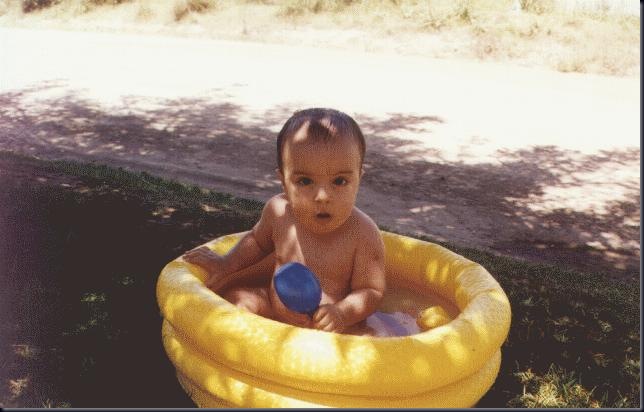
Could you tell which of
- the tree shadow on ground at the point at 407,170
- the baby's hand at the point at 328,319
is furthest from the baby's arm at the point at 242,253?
the tree shadow on ground at the point at 407,170

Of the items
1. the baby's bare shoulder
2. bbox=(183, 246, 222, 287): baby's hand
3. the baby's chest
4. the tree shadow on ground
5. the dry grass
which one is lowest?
the tree shadow on ground

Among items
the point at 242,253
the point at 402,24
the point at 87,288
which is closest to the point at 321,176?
the point at 242,253

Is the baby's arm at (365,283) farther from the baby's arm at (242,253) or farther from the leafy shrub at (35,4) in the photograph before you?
the leafy shrub at (35,4)

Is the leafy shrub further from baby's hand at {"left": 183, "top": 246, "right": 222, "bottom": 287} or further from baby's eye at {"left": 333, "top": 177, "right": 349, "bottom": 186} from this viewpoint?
baby's eye at {"left": 333, "top": 177, "right": 349, "bottom": 186}

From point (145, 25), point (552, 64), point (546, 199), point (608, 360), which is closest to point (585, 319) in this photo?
point (608, 360)

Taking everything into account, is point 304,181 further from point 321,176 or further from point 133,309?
point 133,309

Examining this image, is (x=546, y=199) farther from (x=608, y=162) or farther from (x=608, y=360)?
(x=608, y=360)

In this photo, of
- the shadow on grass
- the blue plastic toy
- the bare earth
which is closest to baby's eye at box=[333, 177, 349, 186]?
the blue plastic toy
